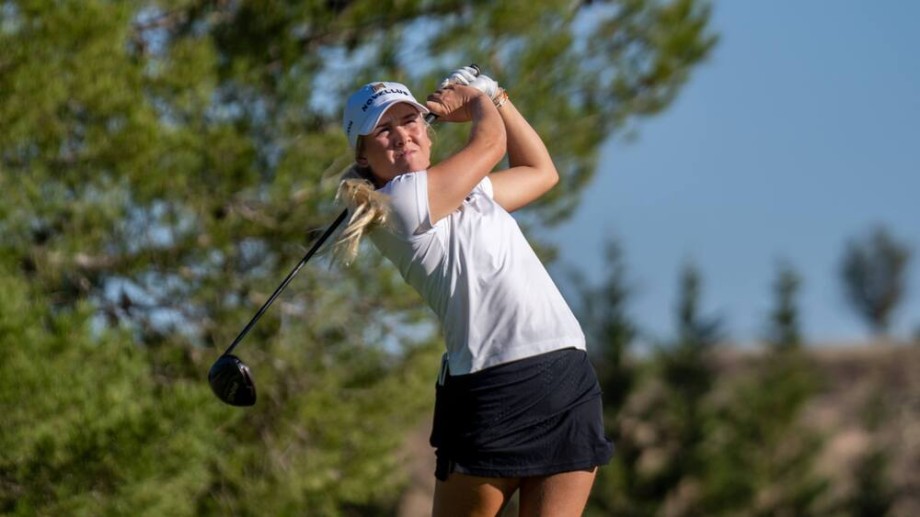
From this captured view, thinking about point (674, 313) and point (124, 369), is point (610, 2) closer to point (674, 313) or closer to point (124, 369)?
point (124, 369)

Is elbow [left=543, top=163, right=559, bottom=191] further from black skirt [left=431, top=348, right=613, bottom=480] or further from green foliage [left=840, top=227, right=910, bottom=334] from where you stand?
green foliage [left=840, top=227, right=910, bottom=334]

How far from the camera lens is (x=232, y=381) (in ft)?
12.7

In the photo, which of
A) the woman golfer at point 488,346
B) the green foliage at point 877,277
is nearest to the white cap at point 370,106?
the woman golfer at point 488,346

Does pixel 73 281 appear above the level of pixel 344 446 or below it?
above

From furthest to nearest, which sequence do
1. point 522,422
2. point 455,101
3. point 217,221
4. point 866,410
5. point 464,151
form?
1. point 866,410
2. point 217,221
3. point 455,101
4. point 464,151
5. point 522,422

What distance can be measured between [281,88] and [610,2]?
2.53 m

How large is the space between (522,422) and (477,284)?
302mm

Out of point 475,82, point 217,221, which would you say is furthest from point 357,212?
point 217,221

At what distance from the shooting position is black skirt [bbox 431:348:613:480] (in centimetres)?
348

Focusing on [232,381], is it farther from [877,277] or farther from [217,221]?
[877,277]

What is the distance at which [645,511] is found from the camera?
78.8ft

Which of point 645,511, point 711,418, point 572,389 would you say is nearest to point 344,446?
point 572,389

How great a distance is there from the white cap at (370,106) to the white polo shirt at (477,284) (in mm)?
150

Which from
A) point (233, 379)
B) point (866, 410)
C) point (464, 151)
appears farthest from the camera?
point (866, 410)
